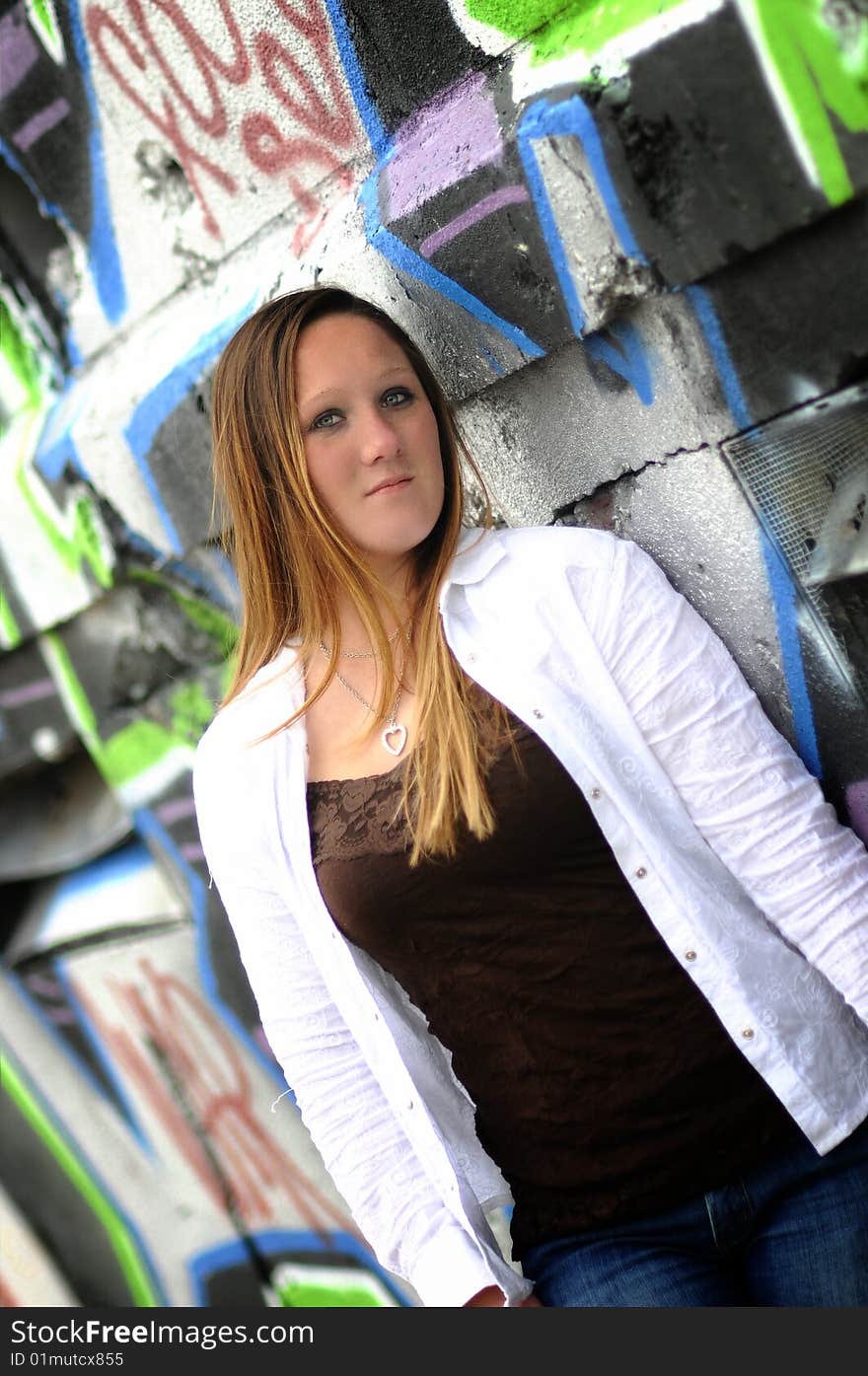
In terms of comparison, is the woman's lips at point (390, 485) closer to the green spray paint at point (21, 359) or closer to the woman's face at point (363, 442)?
the woman's face at point (363, 442)

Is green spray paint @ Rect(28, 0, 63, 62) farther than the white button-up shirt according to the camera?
Yes

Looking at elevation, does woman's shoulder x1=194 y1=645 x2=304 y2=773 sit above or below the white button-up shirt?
above

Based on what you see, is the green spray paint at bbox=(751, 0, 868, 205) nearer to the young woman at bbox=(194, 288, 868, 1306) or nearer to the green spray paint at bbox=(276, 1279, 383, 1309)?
the young woman at bbox=(194, 288, 868, 1306)

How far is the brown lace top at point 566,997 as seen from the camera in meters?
1.76

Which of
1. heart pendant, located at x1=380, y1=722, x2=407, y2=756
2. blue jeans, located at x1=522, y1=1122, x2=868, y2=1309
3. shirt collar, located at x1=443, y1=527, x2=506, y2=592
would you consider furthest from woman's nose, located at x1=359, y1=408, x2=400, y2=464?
blue jeans, located at x1=522, y1=1122, x2=868, y2=1309

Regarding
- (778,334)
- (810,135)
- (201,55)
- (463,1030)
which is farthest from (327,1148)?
(201,55)

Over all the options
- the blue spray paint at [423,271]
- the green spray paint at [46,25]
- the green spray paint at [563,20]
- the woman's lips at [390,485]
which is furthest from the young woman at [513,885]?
the green spray paint at [46,25]

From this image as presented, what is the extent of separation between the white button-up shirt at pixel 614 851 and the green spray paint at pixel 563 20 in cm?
69

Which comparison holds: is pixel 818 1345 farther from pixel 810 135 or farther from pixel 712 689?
pixel 810 135

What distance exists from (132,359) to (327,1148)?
1.91m

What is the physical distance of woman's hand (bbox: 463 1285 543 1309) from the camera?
6.17ft

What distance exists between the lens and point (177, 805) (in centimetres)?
337

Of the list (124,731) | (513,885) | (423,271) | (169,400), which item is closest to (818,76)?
(423,271)

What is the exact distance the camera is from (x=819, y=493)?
1.76 m
